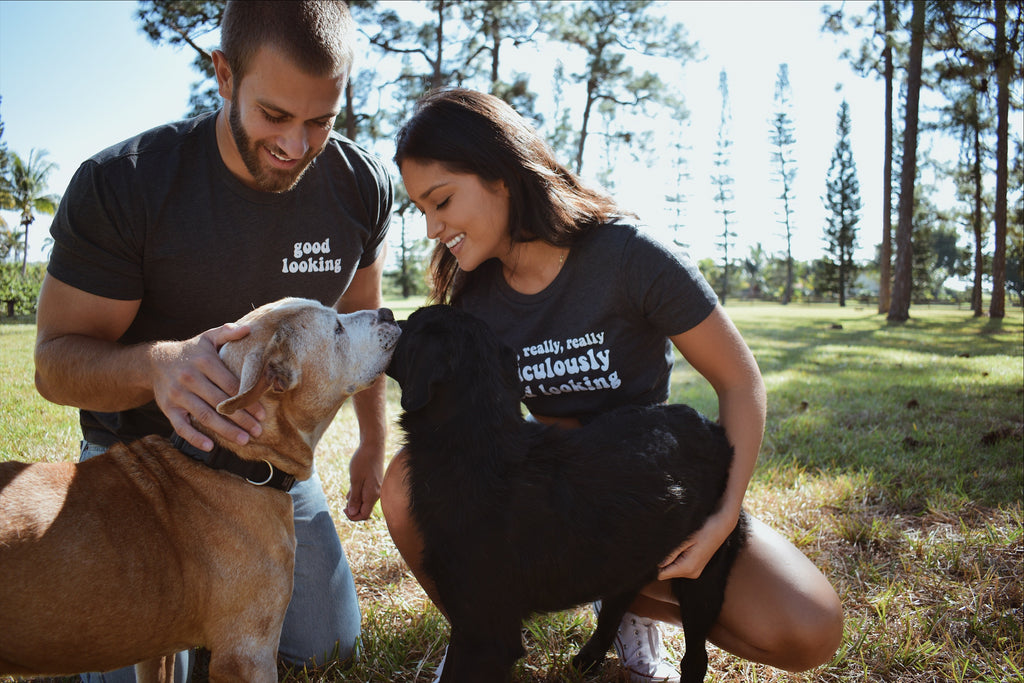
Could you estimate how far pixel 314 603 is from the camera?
3.08m

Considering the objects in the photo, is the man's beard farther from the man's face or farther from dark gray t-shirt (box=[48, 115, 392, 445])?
dark gray t-shirt (box=[48, 115, 392, 445])

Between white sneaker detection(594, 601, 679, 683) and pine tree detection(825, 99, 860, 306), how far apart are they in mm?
58960

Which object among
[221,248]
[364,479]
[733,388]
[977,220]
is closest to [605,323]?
[733,388]

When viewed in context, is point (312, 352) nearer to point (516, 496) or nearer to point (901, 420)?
point (516, 496)

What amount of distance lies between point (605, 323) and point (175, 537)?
80.4 inches

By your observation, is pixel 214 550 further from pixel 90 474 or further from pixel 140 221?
pixel 140 221

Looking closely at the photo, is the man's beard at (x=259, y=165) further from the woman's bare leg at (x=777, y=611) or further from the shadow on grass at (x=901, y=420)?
the shadow on grass at (x=901, y=420)

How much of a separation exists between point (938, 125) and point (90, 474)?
1204 inches

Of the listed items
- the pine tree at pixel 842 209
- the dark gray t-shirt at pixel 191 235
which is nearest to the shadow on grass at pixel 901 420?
the dark gray t-shirt at pixel 191 235

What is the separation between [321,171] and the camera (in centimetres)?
348

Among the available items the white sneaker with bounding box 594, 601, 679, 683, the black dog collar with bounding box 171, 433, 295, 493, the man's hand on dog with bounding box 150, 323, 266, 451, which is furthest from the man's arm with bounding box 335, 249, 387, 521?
the white sneaker with bounding box 594, 601, 679, 683

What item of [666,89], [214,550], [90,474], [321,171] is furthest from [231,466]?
[666,89]

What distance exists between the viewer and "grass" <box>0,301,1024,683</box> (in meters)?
2.86

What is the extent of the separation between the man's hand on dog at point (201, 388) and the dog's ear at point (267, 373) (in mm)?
103
